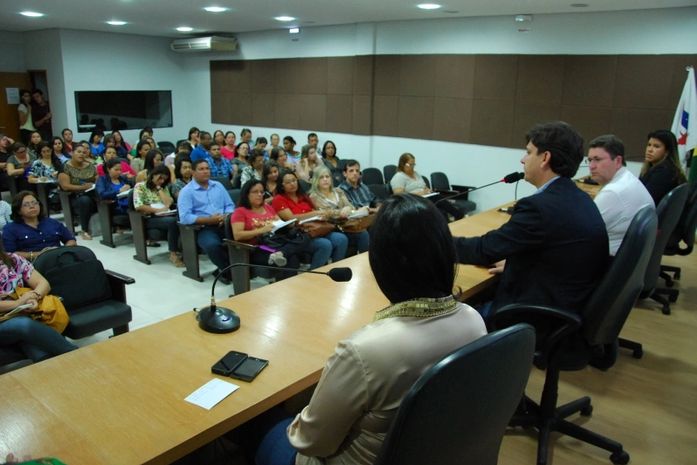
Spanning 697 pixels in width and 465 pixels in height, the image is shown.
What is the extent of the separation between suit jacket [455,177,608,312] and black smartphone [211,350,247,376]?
1.17 metres

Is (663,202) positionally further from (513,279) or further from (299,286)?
(299,286)

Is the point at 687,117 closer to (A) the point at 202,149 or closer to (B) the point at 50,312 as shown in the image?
(A) the point at 202,149

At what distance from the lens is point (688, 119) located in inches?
232

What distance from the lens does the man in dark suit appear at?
2.16m

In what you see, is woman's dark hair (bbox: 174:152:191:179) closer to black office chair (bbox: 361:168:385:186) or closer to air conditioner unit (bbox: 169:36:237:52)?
black office chair (bbox: 361:168:385:186)

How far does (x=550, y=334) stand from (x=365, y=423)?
1333 mm

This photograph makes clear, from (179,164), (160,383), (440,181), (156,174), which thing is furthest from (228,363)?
(440,181)

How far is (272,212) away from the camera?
4.47 metres

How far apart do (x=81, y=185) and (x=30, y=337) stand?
401 cm

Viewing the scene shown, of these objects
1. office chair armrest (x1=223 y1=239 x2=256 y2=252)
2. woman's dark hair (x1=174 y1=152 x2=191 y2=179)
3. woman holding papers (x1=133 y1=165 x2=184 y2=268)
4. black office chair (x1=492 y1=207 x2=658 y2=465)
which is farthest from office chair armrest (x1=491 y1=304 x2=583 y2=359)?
woman's dark hair (x1=174 y1=152 x2=191 y2=179)

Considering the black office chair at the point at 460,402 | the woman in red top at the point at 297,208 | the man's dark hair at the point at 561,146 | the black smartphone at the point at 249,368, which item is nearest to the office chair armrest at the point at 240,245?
the woman in red top at the point at 297,208

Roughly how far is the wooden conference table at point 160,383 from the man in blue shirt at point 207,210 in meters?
2.31

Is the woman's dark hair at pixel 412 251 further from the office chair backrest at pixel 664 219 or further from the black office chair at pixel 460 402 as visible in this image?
the office chair backrest at pixel 664 219

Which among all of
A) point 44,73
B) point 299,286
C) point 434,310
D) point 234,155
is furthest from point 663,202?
point 44,73
